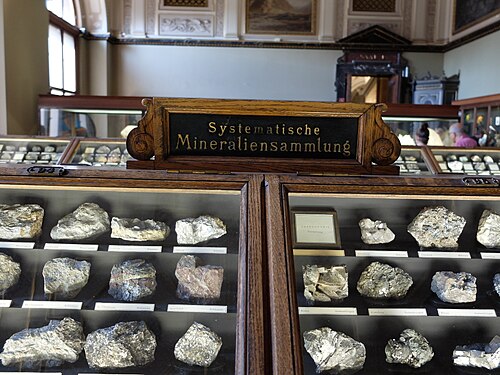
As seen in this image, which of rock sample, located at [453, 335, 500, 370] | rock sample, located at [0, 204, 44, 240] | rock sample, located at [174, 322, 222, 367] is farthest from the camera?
rock sample, located at [0, 204, 44, 240]

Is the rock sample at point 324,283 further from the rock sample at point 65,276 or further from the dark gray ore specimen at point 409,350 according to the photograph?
the rock sample at point 65,276

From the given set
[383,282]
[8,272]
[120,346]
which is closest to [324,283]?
[383,282]

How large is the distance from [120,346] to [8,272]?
49cm

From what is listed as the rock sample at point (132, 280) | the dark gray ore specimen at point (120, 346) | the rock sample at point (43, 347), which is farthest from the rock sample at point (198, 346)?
the rock sample at point (43, 347)

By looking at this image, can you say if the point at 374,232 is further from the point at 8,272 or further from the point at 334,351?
the point at 8,272

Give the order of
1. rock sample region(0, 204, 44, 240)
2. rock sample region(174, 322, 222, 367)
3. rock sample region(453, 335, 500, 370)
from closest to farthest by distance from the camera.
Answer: rock sample region(174, 322, 222, 367)
rock sample region(453, 335, 500, 370)
rock sample region(0, 204, 44, 240)

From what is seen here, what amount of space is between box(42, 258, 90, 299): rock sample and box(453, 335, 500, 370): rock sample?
1.33m

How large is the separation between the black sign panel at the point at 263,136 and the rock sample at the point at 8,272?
0.69 meters

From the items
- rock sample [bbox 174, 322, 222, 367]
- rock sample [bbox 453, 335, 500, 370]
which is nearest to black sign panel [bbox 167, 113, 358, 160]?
rock sample [bbox 174, 322, 222, 367]

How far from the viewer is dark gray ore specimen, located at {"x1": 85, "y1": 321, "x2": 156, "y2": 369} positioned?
152 centimetres

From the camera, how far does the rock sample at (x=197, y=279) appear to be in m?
1.61

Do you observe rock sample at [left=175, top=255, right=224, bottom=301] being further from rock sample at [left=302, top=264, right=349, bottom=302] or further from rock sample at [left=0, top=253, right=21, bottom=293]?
rock sample at [left=0, top=253, right=21, bottom=293]

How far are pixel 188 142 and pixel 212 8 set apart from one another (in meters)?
12.0

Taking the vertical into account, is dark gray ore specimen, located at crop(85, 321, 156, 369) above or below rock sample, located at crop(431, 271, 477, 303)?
below
